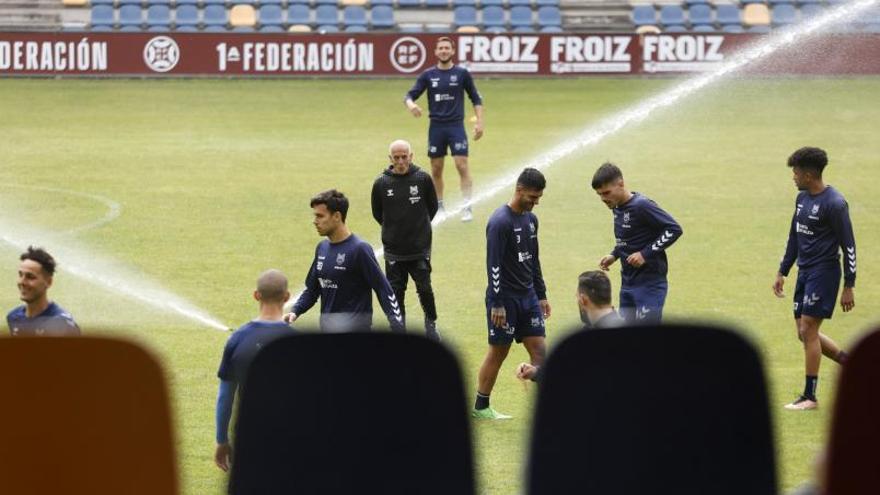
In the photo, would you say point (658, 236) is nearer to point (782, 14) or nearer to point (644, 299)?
point (644, 299)

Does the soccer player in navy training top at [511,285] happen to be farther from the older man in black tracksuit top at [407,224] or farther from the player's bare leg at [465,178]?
the player's bare leg at [465,178]

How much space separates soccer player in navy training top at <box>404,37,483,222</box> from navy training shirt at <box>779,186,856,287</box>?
348 inches

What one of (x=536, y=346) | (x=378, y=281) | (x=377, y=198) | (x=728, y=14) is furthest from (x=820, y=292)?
(x=728, y=14)

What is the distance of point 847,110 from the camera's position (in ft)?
100

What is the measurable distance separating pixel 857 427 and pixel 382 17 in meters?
34.6

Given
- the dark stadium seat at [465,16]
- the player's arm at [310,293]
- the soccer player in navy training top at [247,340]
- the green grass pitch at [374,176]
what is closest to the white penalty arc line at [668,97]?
the green grass pitch at [374,176]

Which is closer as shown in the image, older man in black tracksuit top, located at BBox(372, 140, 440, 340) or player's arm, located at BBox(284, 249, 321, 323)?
player's arm, located at BBox(284, 249, 321, 323)

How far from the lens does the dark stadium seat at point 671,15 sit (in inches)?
1563

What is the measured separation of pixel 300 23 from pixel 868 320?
84.9 ft

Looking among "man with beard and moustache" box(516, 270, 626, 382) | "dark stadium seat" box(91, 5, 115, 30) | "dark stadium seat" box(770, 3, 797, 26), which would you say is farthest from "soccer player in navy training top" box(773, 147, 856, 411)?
"dark stadium seat" box(770, 3, 797, 26)

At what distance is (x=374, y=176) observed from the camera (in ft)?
74.6

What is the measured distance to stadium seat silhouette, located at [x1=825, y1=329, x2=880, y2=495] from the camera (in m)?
4.79

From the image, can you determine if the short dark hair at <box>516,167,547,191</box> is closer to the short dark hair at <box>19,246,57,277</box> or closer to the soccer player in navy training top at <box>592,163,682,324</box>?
the soccer player in navy training top at <box>592,163,682,324</box>

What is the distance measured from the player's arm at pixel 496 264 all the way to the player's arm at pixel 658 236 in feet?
3.12
